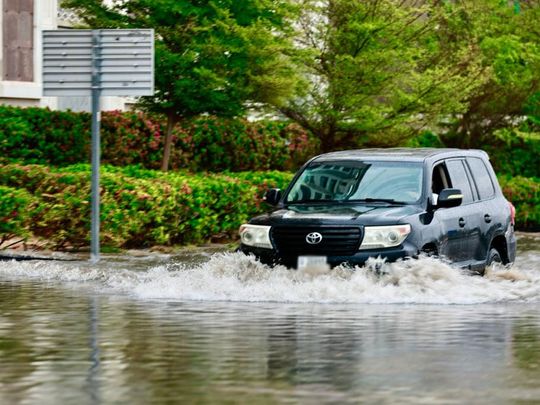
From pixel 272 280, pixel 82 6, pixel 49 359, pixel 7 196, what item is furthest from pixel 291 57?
pixel 49 359

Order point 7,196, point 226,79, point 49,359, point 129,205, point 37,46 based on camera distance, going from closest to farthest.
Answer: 1. point 49,359
2. point 7,196
3. point 129,205
4. point 226,79
5. point 37,46

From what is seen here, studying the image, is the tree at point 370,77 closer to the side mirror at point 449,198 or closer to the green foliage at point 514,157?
the green foliage at point 514,157

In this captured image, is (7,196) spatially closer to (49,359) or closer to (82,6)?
(82,6)

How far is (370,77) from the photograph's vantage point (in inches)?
1113

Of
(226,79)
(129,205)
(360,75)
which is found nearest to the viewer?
(129,205)

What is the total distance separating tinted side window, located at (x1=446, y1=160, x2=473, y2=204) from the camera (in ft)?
55.6

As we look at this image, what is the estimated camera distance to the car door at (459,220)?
15977 mm

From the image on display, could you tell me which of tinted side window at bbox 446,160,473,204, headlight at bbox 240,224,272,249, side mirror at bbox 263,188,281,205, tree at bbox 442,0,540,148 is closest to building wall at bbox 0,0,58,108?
tree at bbox 442,0,540,148

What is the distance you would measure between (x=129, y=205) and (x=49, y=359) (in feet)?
36.0

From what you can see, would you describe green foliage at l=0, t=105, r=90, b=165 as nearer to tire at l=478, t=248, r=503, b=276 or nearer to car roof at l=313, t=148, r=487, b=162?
car roof at l=313, t=148, r=487, b=162

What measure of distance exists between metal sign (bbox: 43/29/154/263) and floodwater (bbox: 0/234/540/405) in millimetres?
2381

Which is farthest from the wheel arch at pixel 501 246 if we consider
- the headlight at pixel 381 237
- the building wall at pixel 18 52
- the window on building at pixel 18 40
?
the window on building at pixel 18 40

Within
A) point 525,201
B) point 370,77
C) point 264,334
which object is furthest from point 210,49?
point 264,334

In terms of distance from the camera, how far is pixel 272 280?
613 inches
